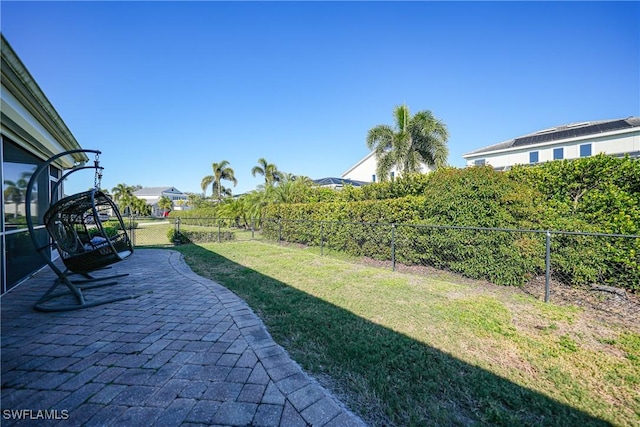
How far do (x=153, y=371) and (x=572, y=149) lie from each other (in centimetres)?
3214

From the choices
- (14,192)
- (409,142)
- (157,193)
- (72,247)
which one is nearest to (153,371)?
(72,247)

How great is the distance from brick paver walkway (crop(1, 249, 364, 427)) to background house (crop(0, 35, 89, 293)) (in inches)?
56.4

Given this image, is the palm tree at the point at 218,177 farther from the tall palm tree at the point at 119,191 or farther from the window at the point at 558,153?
the window at the point at 558,153

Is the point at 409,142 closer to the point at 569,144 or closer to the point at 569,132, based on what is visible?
the point at 569,144

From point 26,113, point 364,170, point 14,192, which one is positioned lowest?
point 14,192

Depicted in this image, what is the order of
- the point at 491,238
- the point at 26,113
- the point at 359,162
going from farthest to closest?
1. the point at 359,162
2. the point at 491,238
3. the point at 26,113

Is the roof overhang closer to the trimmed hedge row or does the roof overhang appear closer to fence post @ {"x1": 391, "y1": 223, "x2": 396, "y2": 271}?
fence post @ {"x1": 391, "y1": 223, "x2": 396, "y2": 271}

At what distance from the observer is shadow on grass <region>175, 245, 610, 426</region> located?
1.74 m

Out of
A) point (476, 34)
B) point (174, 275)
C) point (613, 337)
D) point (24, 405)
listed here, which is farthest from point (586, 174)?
point (174, 275)

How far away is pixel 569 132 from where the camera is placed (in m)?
24.3

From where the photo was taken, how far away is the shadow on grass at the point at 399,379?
5.72ft

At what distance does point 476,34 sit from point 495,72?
8.06 ft

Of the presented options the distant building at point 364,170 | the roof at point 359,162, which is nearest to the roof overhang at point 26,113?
the distant building at point 364,170

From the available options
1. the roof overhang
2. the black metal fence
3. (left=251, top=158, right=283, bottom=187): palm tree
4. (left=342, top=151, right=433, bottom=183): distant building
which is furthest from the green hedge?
(left=342, top=151, right=433, bottom=183): distant building
